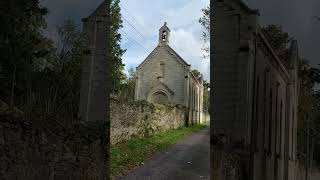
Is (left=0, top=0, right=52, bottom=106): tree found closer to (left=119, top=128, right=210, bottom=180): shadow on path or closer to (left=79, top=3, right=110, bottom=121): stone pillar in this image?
(left=79, top=3, right=110, bottom=121): stone pillar

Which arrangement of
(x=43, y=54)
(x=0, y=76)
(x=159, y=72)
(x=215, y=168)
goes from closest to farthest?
(x=215, y=168) → (x=0, y=76) → (x=43, y=54) → (x=159, y=72)

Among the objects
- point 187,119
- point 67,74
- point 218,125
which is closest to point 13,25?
point 67,74

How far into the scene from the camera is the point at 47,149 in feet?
35.1

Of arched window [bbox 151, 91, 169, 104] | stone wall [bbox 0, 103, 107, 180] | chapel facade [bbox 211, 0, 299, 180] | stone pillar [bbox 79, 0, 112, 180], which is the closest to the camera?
stone wall [bbox 0, 103, 107, 180]

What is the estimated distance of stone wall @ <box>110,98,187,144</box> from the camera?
902 inches

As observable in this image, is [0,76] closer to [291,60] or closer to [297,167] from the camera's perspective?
[291,60]

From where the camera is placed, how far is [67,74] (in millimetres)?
13734

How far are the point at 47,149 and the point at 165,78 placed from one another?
43.2m

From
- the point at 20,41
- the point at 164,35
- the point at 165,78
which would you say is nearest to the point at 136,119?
the point at 20,41

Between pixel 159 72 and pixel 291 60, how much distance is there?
1225 inches

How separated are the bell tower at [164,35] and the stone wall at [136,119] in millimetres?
16365

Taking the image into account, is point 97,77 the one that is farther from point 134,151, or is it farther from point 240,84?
point 134,151

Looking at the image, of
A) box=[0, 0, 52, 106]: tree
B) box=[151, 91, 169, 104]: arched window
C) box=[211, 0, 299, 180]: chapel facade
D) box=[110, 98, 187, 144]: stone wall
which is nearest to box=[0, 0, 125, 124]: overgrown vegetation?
box=[0, 0, 52, 106]: tree

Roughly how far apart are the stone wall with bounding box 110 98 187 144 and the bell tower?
1636cm
